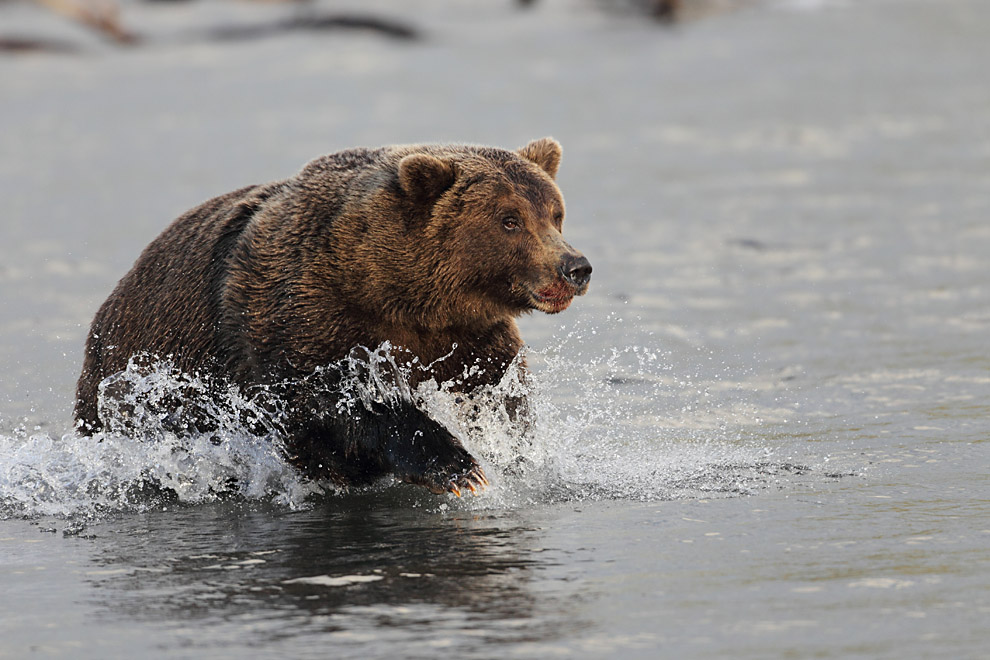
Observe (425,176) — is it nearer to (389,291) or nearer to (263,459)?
(389,291)

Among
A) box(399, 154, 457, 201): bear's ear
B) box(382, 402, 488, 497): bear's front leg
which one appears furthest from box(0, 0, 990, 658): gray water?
box(399, 154, 457, 201): bear's ear

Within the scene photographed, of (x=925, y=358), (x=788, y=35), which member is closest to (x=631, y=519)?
(x=925, y=358)

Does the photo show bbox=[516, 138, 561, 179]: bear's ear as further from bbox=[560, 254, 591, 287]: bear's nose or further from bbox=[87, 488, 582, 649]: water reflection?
bbox=[87, 488, 582, 649]: water reflection

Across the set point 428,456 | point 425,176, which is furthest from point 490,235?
point 428,456

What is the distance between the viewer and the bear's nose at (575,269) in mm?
6953

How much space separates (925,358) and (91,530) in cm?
595

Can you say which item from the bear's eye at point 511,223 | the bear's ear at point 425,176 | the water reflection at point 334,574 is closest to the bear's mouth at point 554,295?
the bear's eye at point 511,223

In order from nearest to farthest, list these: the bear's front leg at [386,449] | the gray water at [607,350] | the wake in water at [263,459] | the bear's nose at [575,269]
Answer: the gray water at [607,350], the bear's nose at [575,269], the bear's front leg at [386,449], the wake in water at [263,459]

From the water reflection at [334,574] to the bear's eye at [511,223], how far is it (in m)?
1.29

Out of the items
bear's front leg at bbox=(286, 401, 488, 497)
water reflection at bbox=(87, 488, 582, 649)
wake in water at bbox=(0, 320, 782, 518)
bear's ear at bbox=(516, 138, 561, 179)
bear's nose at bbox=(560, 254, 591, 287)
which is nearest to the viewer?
water reflection at bbox=(87, 488, 582, 649)

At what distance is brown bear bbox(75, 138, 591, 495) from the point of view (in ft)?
23.4

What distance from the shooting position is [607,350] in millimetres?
11305

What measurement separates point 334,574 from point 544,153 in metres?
2.65

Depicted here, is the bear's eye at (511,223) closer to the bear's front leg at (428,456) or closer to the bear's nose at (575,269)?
the bear's nose at (575,269)
